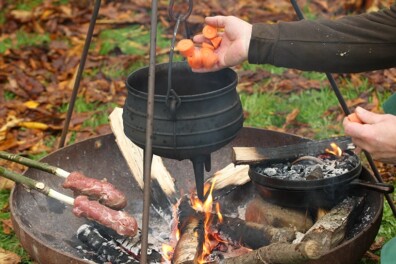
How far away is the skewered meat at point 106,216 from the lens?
9.91 feet

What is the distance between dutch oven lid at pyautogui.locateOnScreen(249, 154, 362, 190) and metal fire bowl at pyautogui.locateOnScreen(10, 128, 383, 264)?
0.64 ft

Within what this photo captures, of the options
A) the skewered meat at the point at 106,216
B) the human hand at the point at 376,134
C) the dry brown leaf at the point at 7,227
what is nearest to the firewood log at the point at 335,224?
the human hand at the point at 376,134

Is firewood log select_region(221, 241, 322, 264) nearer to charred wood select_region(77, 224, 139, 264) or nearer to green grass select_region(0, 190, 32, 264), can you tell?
charred wood select_region(77, 224, 139, 264)

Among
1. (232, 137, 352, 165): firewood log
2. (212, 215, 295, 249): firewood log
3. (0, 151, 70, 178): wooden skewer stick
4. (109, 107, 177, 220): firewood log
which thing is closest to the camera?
(212, 215, 295, 249): firewood log

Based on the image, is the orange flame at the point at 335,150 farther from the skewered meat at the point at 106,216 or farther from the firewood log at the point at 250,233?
the skewered meat at the point at 106,216

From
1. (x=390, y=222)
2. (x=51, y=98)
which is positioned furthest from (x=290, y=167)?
(x=51, y=98)

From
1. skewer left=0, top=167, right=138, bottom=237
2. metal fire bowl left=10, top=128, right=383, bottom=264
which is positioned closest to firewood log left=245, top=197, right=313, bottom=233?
metal fire bowl left=10, top=128, right=383, bottom=264

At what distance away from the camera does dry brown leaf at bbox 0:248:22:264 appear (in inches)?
134

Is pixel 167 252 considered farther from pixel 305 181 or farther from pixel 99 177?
pixel 99 177

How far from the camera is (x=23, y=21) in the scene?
22.2 feet

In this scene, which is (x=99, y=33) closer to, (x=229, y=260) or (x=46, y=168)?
(x=46, y=168)

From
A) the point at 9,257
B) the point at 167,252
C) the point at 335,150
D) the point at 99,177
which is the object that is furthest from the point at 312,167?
the point at 9,257

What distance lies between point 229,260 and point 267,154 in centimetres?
69

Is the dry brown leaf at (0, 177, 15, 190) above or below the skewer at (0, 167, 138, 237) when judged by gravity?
below
